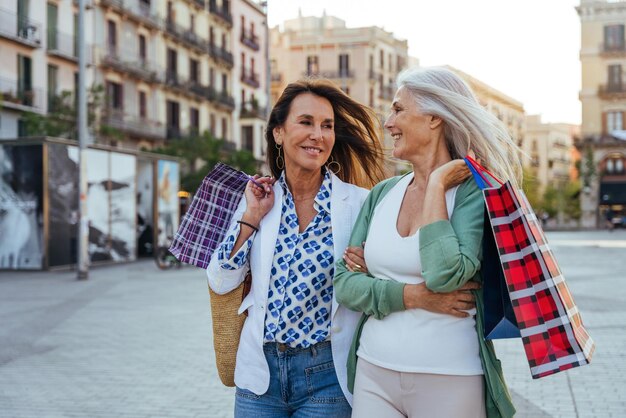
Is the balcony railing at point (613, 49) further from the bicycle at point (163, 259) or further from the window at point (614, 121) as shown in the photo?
the bicycle at point (163, 259)

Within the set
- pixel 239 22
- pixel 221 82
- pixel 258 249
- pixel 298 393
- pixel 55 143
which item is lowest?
pixel 298 393

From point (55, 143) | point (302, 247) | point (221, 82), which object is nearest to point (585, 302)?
point (302, 247)

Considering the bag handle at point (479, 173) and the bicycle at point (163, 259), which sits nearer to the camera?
the bag handle at point (479, 173)

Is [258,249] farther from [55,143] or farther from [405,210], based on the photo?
[55,143]

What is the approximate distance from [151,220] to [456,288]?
2568 centimetres

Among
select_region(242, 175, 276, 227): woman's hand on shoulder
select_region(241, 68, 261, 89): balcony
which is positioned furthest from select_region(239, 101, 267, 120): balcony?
select_region(242, 175, 276, 227): woman's hand on shoulder

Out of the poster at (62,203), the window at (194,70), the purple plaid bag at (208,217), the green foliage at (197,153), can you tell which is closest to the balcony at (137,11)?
the window at (194,70)

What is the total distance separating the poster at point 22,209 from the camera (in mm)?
21469

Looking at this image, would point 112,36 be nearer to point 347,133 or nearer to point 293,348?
point 347,133

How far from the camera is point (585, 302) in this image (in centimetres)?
1309

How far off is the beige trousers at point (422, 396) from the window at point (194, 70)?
150 feet

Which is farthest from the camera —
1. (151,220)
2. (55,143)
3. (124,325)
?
(151,220)

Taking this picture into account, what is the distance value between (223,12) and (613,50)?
30263 mm

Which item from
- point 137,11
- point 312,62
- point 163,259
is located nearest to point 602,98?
point 312,62
